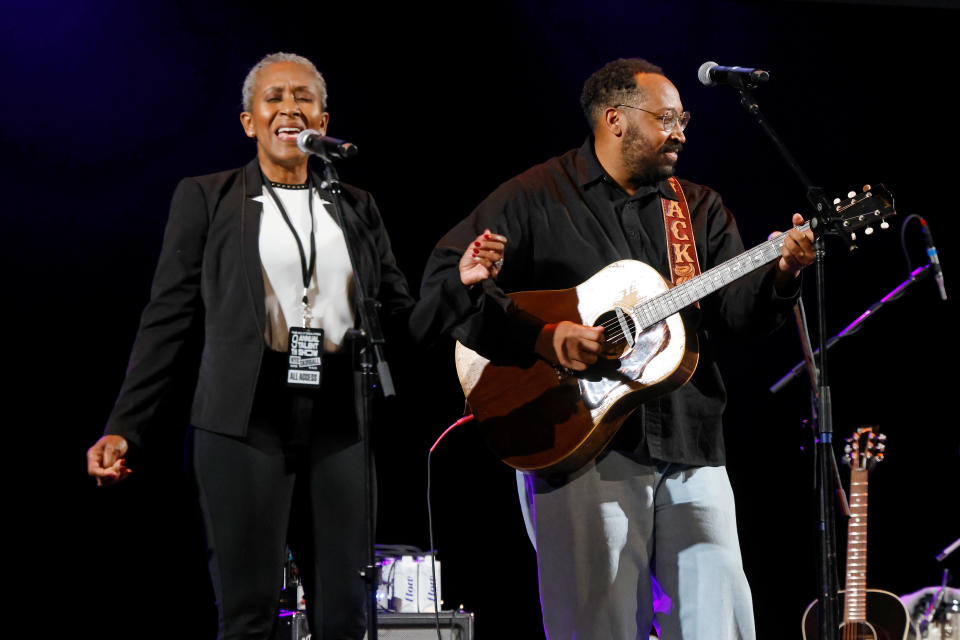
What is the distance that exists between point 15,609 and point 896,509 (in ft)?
15.6

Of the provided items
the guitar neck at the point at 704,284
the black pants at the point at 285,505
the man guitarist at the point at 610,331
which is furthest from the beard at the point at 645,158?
the black pants at the point at 285,505

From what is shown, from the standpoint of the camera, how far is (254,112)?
10.5 feet

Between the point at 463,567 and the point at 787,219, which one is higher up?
the point at 787,219

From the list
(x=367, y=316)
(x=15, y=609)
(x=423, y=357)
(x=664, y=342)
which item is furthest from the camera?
(x=423, y=357)

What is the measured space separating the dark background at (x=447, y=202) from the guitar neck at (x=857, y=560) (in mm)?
422

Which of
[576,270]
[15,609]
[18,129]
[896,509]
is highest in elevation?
[18,129]

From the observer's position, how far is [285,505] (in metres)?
2.74

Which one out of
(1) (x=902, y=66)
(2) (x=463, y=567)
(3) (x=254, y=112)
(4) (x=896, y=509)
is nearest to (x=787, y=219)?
(1) (x=902, y=66)

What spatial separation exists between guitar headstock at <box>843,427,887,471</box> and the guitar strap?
96.2 inches

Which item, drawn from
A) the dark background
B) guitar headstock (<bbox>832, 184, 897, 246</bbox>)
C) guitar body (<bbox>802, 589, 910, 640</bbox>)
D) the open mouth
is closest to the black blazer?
the open mouth

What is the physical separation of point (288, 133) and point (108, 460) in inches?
43.5

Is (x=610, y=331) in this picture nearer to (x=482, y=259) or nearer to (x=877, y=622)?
(x=482, y=259)

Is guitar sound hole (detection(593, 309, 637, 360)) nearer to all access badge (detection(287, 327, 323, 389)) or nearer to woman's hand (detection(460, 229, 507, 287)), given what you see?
woman's hand (detection(460, 229, 507, 287))

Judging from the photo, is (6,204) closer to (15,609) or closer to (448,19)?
(15,609)
